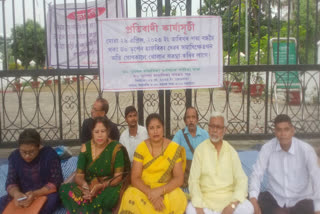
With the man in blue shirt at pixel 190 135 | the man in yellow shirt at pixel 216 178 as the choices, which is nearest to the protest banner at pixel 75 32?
the man in blue shirt at pixel 190 135

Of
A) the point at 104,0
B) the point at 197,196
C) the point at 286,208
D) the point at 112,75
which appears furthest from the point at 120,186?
the point at 104,0

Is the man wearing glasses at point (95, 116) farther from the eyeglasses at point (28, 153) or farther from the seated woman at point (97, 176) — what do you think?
the eyeglasses at point (28, 153)

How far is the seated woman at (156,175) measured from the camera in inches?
106

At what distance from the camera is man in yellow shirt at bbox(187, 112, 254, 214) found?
2.61m

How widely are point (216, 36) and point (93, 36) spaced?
6.17 feet

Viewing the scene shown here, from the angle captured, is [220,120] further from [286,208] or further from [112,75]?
[112,75]

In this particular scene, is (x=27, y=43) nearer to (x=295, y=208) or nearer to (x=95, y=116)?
(x=95, y=116)

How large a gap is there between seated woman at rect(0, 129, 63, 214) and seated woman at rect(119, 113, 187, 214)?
2.39 feet

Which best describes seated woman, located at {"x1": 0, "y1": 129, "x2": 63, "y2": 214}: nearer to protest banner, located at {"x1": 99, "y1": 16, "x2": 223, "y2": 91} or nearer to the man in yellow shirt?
Answer: the man in yellow shirt

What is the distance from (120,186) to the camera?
2865mm

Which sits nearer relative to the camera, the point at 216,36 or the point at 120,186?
the point at 120,186

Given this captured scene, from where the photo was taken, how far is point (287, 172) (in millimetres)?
2676

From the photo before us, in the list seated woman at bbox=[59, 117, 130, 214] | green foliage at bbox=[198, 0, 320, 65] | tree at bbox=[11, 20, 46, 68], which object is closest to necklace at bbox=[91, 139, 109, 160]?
seated woman at bbox=[59, 117, 130, 214]

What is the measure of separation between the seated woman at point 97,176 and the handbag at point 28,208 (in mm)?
196
